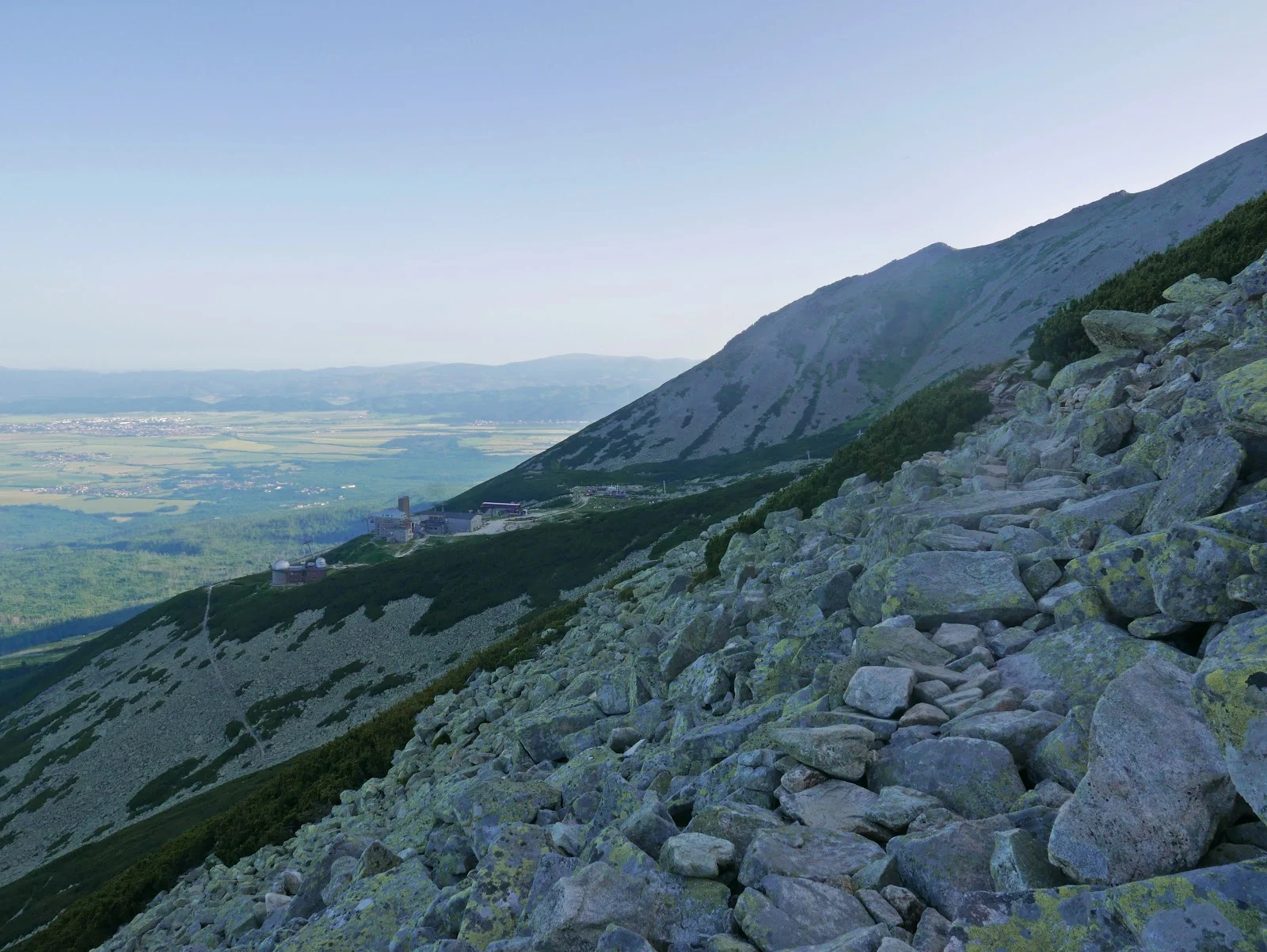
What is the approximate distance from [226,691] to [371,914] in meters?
71.6

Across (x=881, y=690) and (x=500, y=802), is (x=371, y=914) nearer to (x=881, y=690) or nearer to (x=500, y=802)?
(x=500, y=802)

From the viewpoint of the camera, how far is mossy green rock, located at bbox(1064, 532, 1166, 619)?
753 cm

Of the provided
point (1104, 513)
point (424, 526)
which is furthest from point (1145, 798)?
point (424, 526)

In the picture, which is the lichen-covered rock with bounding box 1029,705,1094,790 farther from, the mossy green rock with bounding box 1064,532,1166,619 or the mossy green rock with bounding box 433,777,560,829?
the mossy green rock with bounding box 433,777,560,829

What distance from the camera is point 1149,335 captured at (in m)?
18.3

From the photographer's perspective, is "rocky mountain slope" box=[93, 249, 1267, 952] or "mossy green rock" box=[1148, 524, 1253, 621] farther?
"mossy green rock" box=[1148, 524, 1253, 621]

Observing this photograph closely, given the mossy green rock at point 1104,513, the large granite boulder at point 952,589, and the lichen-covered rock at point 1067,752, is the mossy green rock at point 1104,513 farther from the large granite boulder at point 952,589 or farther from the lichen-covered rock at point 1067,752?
the lichen-covered rock at point 1067,752

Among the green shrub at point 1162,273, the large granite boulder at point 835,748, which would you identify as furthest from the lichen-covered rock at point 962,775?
the green shrub at point 1162,273

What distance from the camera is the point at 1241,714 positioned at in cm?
441

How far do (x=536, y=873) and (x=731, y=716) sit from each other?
4.10 meters

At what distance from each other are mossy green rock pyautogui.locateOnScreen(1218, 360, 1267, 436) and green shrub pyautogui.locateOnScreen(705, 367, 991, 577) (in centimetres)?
1556

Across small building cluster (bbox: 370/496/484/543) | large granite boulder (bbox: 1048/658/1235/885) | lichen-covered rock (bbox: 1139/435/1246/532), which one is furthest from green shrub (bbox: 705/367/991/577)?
small building cluster (bbox: 370/496/484/543)

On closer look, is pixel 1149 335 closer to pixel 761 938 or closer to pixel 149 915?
pixel 761 938

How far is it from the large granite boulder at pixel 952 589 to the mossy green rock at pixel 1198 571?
2480 millimetres
